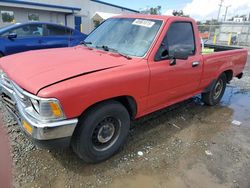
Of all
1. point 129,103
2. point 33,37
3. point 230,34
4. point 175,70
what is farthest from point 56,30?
point 230,34

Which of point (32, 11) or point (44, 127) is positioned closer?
point (44, 127)

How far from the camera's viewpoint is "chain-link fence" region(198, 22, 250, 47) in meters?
21.2

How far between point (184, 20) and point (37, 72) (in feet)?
8.78

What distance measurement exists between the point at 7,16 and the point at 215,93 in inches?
682

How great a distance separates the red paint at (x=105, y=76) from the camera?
92.0 inches

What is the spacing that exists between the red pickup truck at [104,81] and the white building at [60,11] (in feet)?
53.2

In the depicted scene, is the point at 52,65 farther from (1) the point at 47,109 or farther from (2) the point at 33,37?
(2) the point at 33,37

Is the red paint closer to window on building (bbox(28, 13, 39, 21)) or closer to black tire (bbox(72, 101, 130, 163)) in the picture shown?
black tire (bbox(72, 101, 130, 163))

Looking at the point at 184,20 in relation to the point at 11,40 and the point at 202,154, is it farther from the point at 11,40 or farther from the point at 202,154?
the point at 11,40

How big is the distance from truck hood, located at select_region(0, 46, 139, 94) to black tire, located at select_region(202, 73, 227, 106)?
8.85 ft

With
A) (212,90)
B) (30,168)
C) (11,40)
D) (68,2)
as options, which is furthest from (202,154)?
(68,2)

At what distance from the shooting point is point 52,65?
2.73m

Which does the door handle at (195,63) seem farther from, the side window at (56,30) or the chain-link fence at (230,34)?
the chain-link fence at (230,34)

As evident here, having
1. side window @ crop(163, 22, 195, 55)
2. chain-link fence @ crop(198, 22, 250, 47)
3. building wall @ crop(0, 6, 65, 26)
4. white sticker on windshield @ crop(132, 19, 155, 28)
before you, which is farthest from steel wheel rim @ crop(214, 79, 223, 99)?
building wall @ crop(0, 6, 65, 26)
